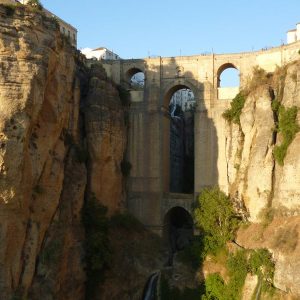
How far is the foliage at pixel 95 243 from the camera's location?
3212 cm

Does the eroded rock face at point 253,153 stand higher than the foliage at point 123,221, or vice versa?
the eroded rock face at point 253,153

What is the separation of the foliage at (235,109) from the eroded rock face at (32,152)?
38.7 feet

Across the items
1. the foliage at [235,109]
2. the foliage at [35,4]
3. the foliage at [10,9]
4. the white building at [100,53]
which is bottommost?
the foliage at [235,109]

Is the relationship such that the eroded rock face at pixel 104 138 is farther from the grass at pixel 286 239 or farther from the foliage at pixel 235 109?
the grass at pixel 286 239

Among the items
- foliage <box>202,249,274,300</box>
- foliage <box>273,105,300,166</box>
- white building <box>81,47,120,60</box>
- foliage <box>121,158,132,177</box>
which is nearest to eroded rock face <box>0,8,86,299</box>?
foliage <box>121,158,132,177</box>

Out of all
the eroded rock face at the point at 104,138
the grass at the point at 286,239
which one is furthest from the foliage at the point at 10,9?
the grass at the point at 286,239

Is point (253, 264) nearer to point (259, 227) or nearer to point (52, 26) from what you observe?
point (259, 227)

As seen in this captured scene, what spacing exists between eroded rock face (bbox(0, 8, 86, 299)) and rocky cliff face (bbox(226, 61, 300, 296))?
11020mm

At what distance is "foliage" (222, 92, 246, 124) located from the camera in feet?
122

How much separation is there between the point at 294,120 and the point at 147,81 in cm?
1168

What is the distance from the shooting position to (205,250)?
34.4 m

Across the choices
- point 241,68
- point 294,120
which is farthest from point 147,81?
point 294,120

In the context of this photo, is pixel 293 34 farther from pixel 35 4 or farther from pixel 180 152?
pixel 35 4

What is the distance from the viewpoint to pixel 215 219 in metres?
35.2
